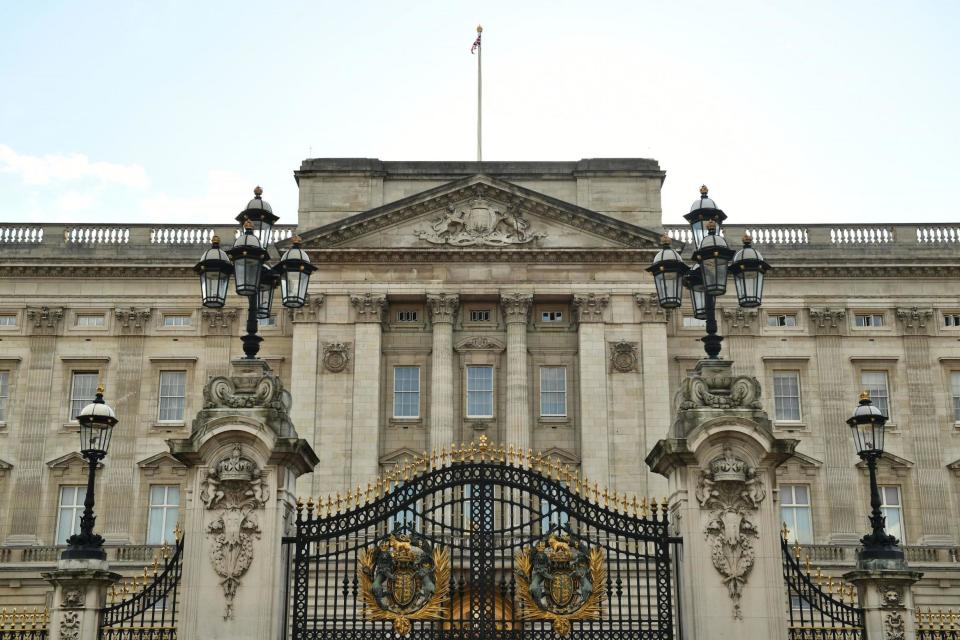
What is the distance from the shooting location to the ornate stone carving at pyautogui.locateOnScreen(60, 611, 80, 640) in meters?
17.4

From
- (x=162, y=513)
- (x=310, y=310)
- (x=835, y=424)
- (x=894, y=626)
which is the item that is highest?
(x=310, y=310)

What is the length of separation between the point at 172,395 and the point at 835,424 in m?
27.5

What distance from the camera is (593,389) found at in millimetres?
48719

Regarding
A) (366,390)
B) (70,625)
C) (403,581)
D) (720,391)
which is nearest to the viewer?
(70,625)

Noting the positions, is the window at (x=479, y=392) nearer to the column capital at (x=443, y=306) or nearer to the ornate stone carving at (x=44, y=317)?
the column capital at (x=443, y=306)

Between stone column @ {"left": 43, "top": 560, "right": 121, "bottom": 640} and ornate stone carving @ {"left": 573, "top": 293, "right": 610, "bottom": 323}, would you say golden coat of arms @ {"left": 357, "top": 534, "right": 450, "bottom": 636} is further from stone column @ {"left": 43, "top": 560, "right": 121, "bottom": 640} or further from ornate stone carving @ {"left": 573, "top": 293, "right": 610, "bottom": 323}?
ornate stone carving @ {"left": 573, "top": 293, "right": 610, "bottom": 323}

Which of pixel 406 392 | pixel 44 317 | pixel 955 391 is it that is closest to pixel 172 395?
pixel 44 317

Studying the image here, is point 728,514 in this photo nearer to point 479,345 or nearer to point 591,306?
point 591,306

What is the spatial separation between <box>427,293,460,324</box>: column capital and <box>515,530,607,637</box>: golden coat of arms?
32338mm

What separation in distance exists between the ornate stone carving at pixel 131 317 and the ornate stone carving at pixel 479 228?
477 inches

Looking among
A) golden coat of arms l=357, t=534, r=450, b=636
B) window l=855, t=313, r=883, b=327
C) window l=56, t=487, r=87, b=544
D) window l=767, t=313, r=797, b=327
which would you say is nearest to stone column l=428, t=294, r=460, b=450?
window l=767, t=313, r=797, b=327

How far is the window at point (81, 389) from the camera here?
51.0 metres

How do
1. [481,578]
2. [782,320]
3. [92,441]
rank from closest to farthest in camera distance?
1. [481,578]
2. [92,441]
3. [782,320]

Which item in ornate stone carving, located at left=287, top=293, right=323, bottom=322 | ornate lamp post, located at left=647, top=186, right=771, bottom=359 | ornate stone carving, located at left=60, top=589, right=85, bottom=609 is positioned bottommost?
Answer: ornate stone carving, located at left=60, top=589, right=85, bottom=609
